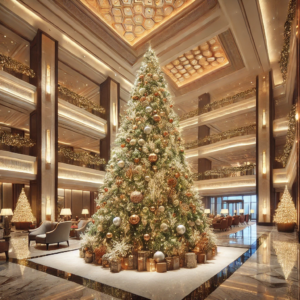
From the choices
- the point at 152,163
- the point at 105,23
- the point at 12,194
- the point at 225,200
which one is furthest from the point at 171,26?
the point at 225,200

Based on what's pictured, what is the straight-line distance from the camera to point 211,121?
54.6 feet

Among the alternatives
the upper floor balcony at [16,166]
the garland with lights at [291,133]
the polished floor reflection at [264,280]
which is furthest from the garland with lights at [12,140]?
the garland with lights at [291,133]

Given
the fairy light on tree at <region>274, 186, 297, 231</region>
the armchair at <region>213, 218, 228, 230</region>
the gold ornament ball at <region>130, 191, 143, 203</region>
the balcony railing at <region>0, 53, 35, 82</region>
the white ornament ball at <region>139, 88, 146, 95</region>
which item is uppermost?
the balcony railing at <region>0, 53, 35, 82</region>

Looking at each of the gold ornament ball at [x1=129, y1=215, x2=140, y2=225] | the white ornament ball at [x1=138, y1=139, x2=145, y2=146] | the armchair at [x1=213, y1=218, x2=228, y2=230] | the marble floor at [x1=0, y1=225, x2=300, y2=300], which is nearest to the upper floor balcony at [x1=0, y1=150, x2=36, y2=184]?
the marble floor at [x1=0, y1=225, x2=300, y2=300]

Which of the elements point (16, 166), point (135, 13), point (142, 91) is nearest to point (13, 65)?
point (16, 166)

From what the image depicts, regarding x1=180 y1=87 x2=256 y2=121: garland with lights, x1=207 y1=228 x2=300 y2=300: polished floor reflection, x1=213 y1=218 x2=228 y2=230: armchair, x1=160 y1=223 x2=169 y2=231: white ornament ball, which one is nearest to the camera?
x1=207 y1=228 x2=300 y2=300: polished floor reflection

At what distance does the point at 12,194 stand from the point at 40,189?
5.03m

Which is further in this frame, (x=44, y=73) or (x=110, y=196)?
(x=44, y=73)

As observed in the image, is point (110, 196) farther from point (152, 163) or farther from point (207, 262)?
Result: point (207, 262)

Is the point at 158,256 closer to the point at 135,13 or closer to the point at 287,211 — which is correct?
the point at 287,211

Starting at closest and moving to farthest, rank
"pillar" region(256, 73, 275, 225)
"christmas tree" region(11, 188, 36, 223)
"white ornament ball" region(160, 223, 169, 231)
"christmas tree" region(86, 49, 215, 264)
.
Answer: "white ornament ball" region(160, 223, 169, 231), "christmas tree" region(86, 49, 215, 264), "christmas tree" region(11, 188, 36, 223), "pillar" region(256, 73, 275, 225)

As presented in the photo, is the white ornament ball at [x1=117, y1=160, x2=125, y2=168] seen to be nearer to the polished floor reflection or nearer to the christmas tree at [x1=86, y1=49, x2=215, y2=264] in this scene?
the christmas tree at [x1=86, y1=49, x2=215, y2=264]

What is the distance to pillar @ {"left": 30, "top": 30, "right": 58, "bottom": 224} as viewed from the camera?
1001 cm

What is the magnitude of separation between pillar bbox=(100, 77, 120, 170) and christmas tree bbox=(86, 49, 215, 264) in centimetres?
918
